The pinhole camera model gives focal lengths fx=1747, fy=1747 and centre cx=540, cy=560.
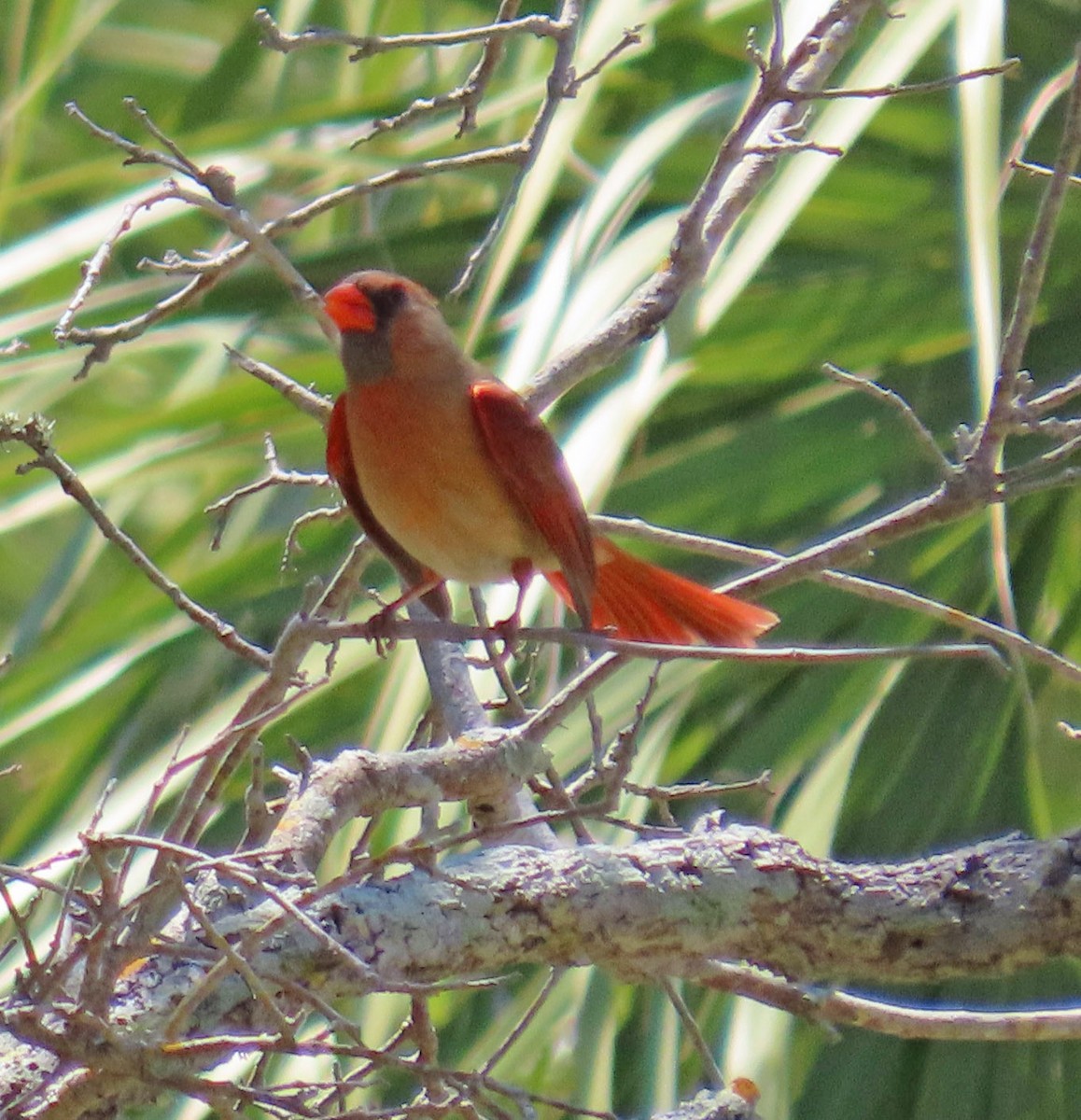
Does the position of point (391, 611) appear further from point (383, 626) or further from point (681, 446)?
point (681, 446)

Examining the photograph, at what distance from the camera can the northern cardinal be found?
8.12ft

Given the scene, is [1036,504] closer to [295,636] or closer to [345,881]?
[295,636]

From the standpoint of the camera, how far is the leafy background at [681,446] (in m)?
2.94

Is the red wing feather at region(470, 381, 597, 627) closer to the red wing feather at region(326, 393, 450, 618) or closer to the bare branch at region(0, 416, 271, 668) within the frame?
the red wing feather at region(326, 393, 450, 618)

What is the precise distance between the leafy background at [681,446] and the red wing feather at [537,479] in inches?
14.7

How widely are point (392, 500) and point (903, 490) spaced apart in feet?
4.29

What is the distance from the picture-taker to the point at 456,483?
8.22ft

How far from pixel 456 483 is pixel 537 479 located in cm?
12

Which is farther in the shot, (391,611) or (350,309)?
(350,309)

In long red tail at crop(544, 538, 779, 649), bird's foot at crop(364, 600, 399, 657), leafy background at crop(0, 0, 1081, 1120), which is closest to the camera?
bird's foot at crop(364, 600, 399, 657)

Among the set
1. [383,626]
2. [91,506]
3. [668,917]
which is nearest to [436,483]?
[383,626]

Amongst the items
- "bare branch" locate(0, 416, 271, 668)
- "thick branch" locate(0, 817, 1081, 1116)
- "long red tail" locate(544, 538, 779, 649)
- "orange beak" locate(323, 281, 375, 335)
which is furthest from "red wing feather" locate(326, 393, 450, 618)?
"thick branch" locate(0, 817, 1081, 1116)

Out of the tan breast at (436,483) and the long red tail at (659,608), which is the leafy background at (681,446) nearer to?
the long red tail at (659,608)

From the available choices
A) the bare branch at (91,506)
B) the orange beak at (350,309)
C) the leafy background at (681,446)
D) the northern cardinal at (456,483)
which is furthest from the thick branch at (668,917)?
the orange beak at (350,309)
